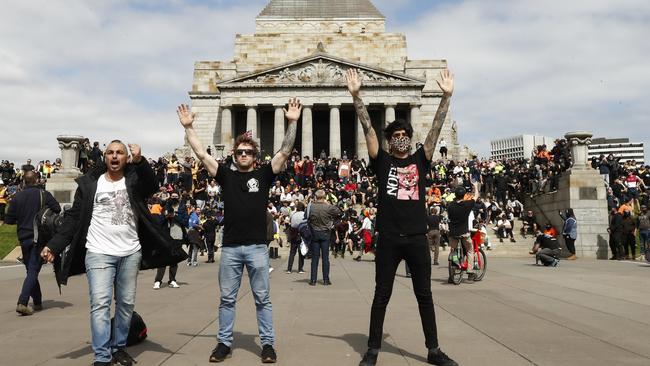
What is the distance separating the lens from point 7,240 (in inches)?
850

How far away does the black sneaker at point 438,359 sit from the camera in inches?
181

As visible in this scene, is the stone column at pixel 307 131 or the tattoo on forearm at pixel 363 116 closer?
the tattoo on forearm at pixel 363 116

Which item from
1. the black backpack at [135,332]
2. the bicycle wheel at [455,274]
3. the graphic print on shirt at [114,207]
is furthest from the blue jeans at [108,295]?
the bicycle wheel at [455,274]

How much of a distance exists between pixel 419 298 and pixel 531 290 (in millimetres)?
5900

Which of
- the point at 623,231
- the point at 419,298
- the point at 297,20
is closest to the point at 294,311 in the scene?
the point at 419,298

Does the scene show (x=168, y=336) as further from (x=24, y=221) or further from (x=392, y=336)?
(x=24, y=221)

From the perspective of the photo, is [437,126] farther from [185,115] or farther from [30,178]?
[30,178]

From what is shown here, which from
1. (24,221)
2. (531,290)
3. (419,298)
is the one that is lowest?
(531,290)

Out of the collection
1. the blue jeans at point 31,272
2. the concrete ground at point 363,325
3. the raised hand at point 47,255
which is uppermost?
the raised hand at point 47,255

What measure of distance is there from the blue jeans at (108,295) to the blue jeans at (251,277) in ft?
2.62

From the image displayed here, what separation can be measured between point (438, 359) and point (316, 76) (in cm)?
4317

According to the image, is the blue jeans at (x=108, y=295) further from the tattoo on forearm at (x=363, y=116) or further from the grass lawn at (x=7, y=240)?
the grass lawn at (x=7, y=240)

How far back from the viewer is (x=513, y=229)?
24.6 meters

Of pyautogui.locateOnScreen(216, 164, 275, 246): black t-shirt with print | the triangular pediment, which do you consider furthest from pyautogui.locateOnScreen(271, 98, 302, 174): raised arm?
the triangular pediment
